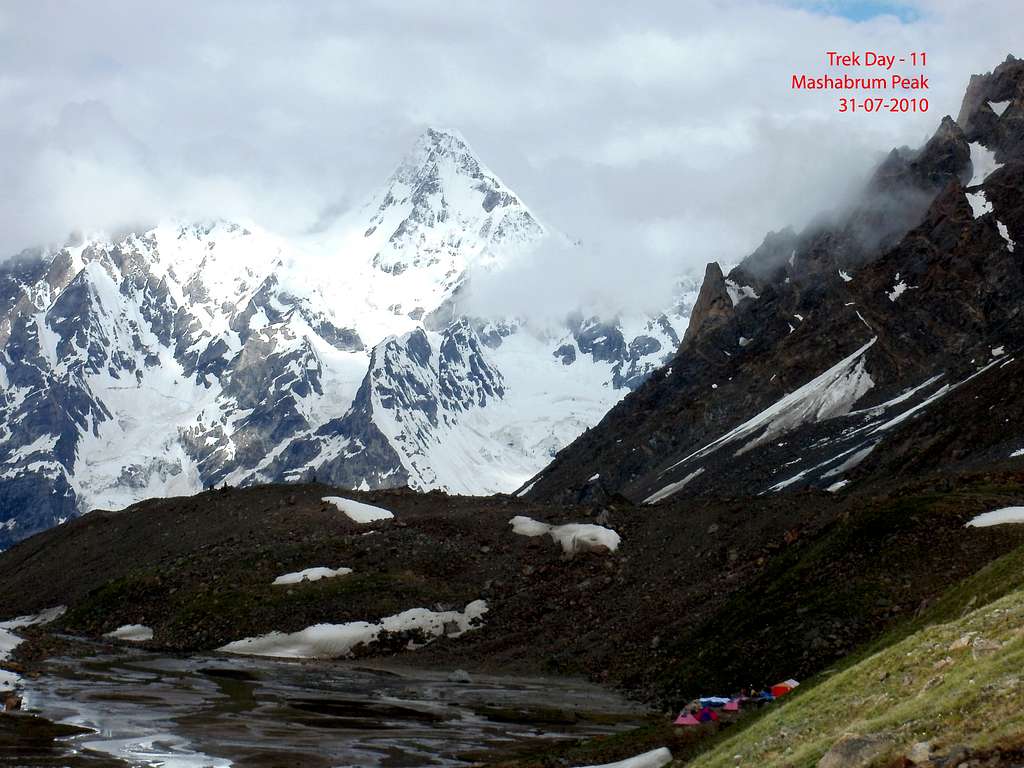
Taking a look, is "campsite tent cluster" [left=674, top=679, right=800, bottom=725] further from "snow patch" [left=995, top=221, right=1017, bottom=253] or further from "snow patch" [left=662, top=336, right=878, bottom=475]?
"snow patch" [left=995, top=221, right=1017, bottom=253]

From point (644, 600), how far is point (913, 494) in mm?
16256

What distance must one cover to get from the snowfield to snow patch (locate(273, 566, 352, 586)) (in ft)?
18.4

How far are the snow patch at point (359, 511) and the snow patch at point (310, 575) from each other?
53.9ft

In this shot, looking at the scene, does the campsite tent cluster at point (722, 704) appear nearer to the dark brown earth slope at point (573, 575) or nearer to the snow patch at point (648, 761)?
the dark brown earth slope at point (573, 575)

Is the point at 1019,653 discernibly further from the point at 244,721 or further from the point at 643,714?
the point at 244,721

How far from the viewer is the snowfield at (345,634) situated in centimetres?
6681

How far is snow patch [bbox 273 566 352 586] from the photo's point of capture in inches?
2891

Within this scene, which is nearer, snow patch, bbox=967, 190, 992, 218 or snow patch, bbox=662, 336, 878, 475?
snow patch, bbox=662, 336, 878, 475

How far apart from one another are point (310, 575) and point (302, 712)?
3066 centimetres

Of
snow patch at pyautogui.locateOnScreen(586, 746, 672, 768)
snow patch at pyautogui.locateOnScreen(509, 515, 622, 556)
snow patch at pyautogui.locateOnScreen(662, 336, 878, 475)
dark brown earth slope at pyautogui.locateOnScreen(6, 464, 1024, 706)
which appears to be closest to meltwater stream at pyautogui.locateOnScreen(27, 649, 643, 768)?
dark brown earth slope at pyautogui.locateOnScreen(6, 464, 1024, 706)

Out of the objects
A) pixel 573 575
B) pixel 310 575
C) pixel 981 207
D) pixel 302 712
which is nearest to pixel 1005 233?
pixel 981 207

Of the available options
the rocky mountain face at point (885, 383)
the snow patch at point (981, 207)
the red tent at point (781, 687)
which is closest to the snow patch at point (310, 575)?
the red tent at point (781, 687)

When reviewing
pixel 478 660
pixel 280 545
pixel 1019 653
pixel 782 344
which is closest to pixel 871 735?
pixel 1019 653

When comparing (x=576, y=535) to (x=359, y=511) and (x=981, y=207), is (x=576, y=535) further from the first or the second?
(x=981, y=207)
